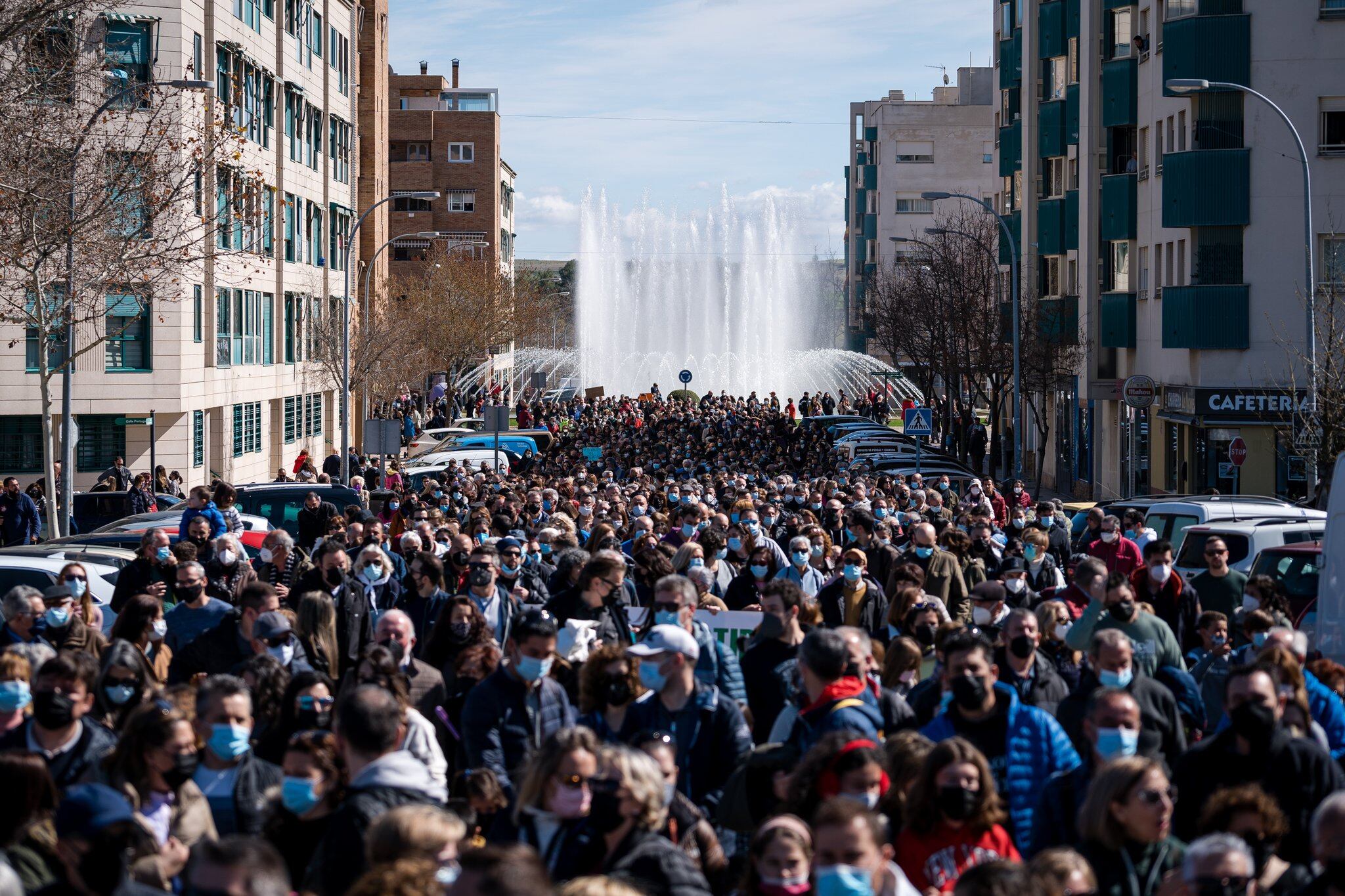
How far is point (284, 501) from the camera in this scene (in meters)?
24.8

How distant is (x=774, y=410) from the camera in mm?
58031

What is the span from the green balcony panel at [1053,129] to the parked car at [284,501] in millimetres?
32040

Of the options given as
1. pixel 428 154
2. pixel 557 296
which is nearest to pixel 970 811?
pixel 428 154

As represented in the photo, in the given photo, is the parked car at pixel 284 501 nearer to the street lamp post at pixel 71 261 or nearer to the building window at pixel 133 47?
the street lamp post at pixel 71 261

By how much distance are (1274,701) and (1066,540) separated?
1188 cm

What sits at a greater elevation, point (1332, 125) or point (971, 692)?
point (1332, 125)

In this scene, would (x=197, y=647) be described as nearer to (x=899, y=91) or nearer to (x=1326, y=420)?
(x=1326, y=420)

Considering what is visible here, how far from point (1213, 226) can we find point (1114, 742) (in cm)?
3373

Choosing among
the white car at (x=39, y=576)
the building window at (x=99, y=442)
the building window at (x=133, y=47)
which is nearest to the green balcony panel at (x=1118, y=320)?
the building window at (x=133, y=47)

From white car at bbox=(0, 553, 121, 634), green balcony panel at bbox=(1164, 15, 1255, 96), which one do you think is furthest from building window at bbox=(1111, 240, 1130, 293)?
white car at bbox=(0, 553, 121, 634)

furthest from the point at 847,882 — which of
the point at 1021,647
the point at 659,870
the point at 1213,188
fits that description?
the point at 1213,188

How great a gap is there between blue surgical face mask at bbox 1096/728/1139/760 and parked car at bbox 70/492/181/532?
24358 mm

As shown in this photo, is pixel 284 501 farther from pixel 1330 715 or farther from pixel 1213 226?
pixel 1213 226

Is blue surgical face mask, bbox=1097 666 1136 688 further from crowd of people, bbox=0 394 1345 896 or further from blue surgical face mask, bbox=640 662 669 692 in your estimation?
blue surgical face mask, bbox=640 662 669 692
